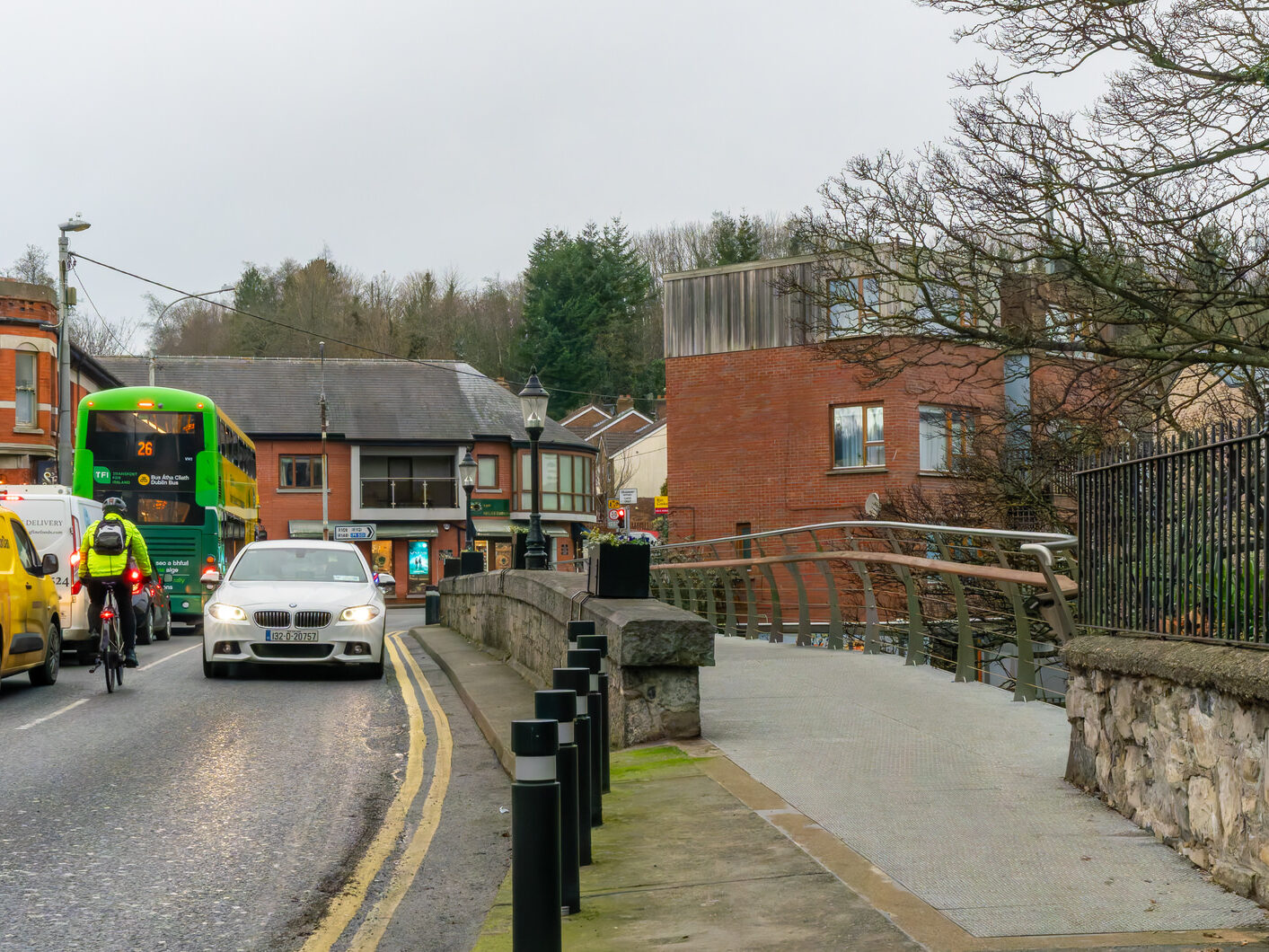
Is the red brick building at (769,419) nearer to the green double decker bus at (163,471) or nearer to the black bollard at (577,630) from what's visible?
the green double decker bus at (163,471)

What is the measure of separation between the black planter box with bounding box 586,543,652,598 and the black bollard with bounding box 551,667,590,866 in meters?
4.07

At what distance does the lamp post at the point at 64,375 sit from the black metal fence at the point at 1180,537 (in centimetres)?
2392

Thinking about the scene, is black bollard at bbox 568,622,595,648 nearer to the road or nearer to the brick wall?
the road

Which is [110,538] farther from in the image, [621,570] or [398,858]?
[398,858]

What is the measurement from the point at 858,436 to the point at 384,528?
90.7ft

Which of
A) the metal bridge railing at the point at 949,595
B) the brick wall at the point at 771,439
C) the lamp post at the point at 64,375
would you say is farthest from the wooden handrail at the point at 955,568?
the brick wall at the point at 771,439

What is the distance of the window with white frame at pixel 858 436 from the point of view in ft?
121

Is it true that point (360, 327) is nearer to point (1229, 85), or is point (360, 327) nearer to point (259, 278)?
point (259, 278)

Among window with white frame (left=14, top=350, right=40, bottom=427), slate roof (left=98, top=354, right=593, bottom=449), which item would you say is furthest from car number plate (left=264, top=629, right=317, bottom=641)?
slate roof (left=98, top=354, right=593, bottom=449)

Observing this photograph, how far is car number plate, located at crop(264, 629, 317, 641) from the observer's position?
46.4 feet

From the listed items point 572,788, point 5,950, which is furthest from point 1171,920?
point 5,950

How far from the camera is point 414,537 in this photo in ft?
195

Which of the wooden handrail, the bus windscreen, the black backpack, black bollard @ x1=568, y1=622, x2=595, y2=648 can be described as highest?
the bus windscreen

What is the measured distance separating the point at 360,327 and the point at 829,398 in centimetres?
4478
